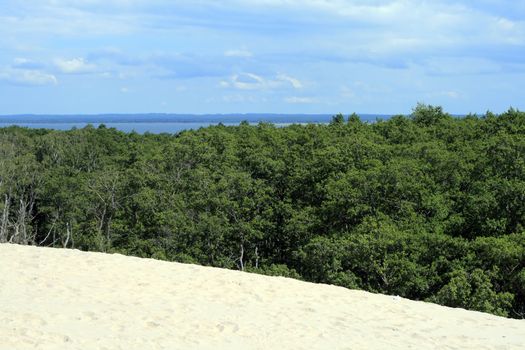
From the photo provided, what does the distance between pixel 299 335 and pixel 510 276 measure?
15075 millimetres

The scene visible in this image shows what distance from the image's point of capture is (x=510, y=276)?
23406 millimetres

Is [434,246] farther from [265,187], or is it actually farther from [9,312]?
[9,312]

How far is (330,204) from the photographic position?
2983 cm

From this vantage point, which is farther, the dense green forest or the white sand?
the dense green forest

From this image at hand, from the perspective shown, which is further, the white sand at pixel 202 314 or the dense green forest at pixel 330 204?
the dense green forest at pixel 330 204

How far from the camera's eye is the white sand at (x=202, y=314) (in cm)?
1004

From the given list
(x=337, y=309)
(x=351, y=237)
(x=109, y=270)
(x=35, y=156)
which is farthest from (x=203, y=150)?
(x=337, y=309)

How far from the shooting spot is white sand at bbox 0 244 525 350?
1004 centimetres

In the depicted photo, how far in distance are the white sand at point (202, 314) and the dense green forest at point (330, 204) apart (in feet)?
27.3

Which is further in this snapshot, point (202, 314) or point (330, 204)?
point (330, 204)

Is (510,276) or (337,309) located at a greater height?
(337,309)

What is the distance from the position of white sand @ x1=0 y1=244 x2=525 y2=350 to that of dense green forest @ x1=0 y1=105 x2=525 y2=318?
8320mm

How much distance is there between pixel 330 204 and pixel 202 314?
18.4m

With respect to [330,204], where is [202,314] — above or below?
above
